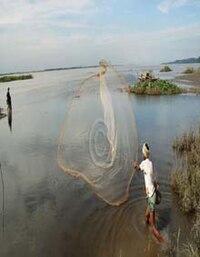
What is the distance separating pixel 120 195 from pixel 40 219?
2440mm

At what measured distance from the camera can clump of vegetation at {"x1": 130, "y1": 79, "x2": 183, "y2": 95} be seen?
34.8 m

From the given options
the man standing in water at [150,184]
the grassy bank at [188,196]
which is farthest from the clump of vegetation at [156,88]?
the man standing in water at [150,184]

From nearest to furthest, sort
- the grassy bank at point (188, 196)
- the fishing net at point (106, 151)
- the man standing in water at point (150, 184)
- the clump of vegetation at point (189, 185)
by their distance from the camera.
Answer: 1. the grassy bank at point (188, 196)
2. the man standing in water at point (150, 184)
3. the clump of vegetation at point (189, 185)
4. the fishing net at point (106, 151)

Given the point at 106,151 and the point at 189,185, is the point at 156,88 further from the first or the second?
the point at 189,185

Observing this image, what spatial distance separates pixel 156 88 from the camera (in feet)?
116

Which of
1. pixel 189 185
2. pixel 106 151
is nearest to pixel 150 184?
pixel 189 185

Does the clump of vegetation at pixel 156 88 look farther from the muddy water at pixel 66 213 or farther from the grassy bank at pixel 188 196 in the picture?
the grassy bank at pixel 188 196

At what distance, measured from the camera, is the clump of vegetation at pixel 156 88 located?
34812 mm

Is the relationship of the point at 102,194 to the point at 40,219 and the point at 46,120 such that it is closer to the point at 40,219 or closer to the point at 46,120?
the point at 40,219

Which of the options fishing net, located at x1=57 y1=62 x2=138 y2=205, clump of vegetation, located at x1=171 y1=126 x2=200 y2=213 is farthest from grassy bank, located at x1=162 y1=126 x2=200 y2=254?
fishing net, located at x1=57 y1=62 x2=138 y2=205

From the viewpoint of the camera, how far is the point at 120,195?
10023 millimetres

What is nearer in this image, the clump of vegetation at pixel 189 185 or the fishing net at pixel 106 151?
the clump of vegetation at pixel 189 185

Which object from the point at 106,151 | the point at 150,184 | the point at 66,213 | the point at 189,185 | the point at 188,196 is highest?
the point at 150,184

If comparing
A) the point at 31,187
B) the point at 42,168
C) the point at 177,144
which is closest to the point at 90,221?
the point at 31,187
